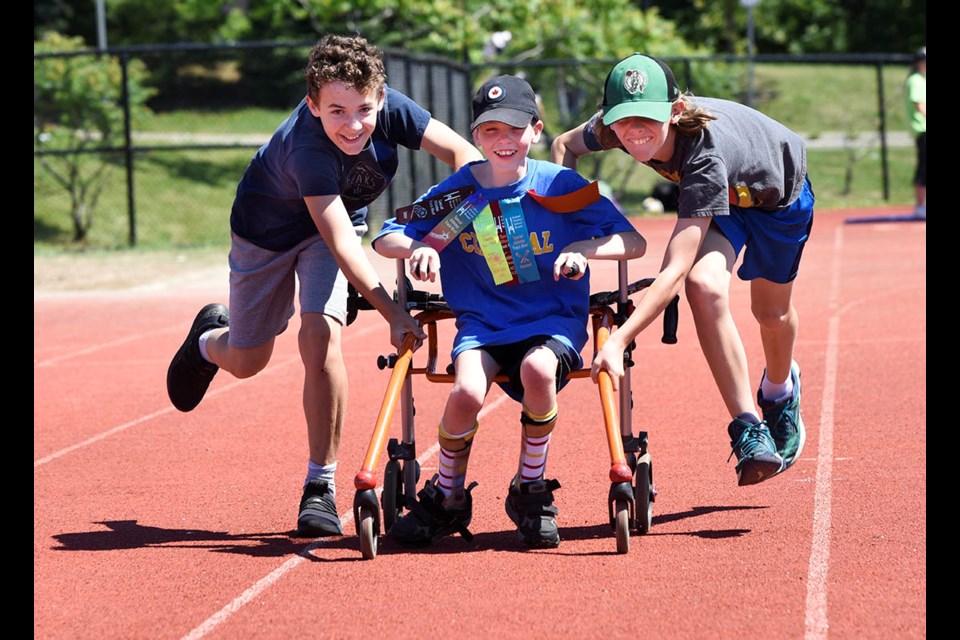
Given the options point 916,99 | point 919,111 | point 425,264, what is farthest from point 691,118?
point 919,111

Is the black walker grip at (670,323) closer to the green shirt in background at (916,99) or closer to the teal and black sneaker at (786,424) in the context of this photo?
the teal and black sneaker at (786,424)

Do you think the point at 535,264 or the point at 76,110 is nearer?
the point at 535,264

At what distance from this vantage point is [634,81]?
4.70 m

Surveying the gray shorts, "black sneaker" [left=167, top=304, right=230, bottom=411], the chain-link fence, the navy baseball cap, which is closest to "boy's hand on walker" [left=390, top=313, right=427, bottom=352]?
the gray shorts

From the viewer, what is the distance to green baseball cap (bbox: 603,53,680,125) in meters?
4.69

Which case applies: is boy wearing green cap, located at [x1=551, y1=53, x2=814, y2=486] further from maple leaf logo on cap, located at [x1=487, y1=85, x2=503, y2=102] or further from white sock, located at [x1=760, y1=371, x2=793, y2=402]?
maple leaf logo on cap, located at [x1=487, y1=85, x2=503, y2=102]

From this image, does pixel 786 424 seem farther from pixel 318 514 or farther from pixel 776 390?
pixel 318 514

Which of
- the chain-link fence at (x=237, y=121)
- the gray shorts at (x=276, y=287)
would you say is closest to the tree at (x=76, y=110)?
the chain-link fence at (x=237, y=121)

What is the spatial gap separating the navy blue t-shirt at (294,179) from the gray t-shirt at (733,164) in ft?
2.44

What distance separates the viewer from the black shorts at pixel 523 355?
4699 mm

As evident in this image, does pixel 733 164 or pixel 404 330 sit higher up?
pixel 733 164

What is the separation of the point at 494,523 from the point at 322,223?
1.32 meters

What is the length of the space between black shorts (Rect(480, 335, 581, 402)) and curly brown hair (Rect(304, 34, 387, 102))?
106 centimetres
